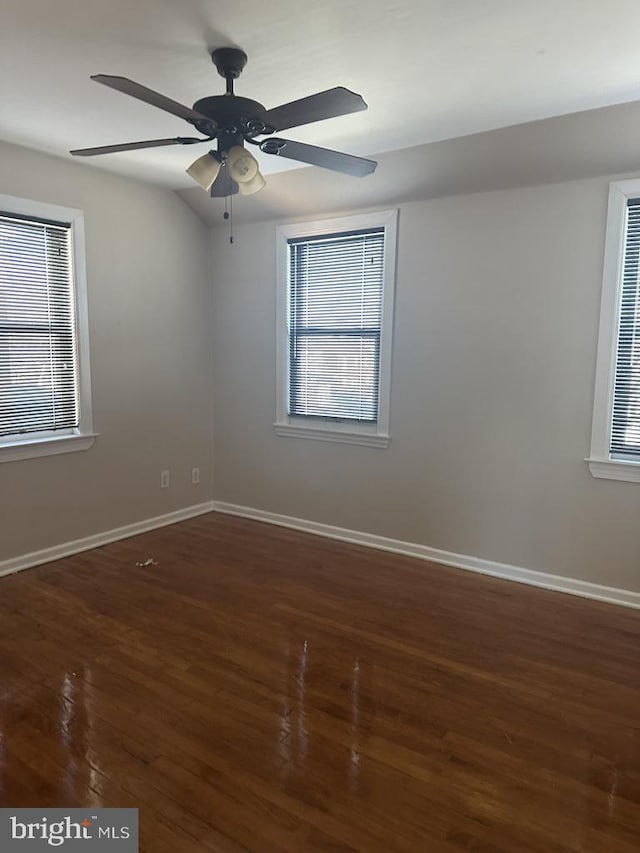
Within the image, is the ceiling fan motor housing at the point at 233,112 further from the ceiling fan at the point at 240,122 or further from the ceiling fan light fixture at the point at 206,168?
the ceiling fan light fixture at the point at 206,168

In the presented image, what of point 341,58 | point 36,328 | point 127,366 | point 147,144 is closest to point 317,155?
point 341,58

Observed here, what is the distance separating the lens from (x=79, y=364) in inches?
152

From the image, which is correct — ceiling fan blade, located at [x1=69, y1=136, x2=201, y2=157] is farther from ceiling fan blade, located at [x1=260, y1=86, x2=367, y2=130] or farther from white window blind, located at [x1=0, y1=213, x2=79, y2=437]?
white window blind, located at [x1=0, y1=213, x2=79, y2=437]

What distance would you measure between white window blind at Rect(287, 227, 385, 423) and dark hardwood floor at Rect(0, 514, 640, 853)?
1.32 metres

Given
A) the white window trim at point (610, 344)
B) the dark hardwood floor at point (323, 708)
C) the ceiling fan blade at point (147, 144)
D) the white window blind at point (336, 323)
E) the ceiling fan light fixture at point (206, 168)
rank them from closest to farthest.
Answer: the dark hardwood floor at point (323, 708) < the ceiling fan blade at point (147, 144) < the ceiling fan light fixture at point (206, 168) < the white window trim at point (610, 344) < the white window blind at point (336, 323)

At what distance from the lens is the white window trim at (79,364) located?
11.5 ft

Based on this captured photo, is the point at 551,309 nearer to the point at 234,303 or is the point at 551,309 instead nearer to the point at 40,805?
the point at 234,303

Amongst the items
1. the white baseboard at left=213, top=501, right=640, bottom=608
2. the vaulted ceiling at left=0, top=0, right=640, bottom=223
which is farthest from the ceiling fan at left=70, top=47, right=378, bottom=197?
the white baseboard at left=213, top=501, right=640, bottom=608

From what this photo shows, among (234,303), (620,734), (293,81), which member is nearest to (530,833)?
(620,734)

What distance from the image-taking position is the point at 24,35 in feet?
7.04

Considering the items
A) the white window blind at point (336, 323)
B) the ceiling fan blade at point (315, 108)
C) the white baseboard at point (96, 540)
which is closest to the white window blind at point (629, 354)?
the white window blind at point (336, 323)

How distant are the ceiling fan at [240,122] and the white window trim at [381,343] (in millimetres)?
1328

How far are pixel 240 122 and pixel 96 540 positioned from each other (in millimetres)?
3003

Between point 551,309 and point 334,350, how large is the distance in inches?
60.2
